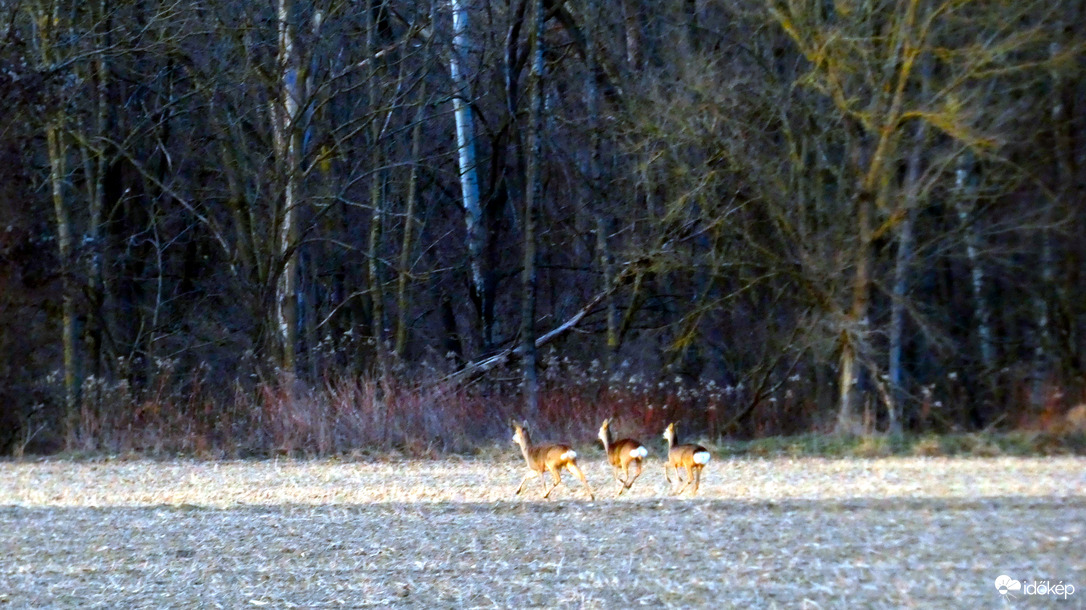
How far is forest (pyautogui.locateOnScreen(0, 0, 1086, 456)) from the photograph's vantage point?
18.7 metres

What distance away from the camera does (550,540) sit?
388 inches

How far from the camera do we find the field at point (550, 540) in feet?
25.7

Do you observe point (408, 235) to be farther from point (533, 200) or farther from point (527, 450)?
point (527, 450)

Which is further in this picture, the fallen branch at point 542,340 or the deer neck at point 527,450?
the fallen branch at point 542,340

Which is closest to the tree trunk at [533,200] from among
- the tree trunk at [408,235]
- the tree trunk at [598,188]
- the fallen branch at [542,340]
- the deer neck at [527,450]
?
the fallen branch at [542,340]

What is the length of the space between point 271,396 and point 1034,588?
47.4ft

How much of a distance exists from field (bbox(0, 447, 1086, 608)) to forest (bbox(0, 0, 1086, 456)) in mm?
4929

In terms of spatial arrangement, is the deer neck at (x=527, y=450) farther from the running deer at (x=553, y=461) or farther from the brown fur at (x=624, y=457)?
the brown fur at (x=624, y=457)

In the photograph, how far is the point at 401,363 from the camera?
22375 millimetres

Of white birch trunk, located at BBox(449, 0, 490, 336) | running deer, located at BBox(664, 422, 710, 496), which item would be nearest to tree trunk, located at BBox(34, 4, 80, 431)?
white birch trunk, located at BBox(449, 0, 490, 336)

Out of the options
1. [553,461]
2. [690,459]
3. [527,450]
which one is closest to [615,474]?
[527,450]

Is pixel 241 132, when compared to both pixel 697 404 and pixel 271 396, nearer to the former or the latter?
pixel 271 396

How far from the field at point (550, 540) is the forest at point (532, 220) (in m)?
4.93

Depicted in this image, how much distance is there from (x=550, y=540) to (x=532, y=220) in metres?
13.9
